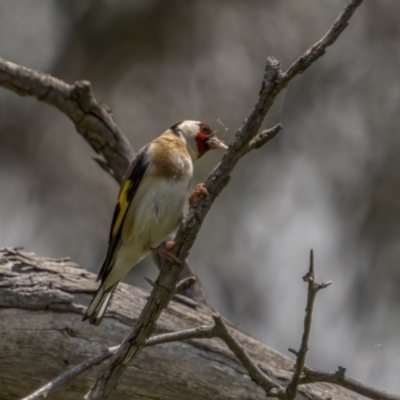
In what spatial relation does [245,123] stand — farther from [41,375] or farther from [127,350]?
[41,375]

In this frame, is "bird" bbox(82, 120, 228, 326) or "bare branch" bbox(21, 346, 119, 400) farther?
"bird" bbox(82, 120, 228, 326)

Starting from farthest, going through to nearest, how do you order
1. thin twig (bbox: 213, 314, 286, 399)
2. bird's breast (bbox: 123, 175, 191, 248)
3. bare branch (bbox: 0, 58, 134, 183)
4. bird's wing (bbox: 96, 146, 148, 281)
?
bare branch (bbox: 0, 58, 134, 183)
bird's wing (bbox: 96, 146, 148, 281)
bird's breast (bbox: 123, 175, 191, 248)
thin twig (bbox: 213, 314, 286, 399)

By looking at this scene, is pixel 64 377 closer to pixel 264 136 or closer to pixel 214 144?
pixel 264 136

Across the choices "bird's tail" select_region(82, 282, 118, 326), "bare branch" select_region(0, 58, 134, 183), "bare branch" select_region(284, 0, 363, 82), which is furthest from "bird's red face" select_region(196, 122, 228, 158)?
"bare branch" select_region(284, 0, 363, 82)

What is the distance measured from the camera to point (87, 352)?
3.58 meters

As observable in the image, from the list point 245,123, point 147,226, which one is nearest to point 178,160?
point 147,226

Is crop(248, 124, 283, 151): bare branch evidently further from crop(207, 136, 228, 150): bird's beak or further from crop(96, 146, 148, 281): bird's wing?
crop(207, 136, 228, 150): bird's beak

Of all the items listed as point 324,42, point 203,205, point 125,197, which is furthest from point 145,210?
point 324,42

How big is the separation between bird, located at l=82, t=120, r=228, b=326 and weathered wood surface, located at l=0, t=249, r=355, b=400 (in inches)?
5.8

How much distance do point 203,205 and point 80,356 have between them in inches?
52.6

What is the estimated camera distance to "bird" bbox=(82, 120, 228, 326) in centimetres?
354

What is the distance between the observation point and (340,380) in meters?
2.81

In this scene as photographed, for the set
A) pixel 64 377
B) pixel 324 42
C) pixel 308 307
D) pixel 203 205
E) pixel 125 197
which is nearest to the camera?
pixel 308 307

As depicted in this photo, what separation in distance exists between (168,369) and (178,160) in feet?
3.36
